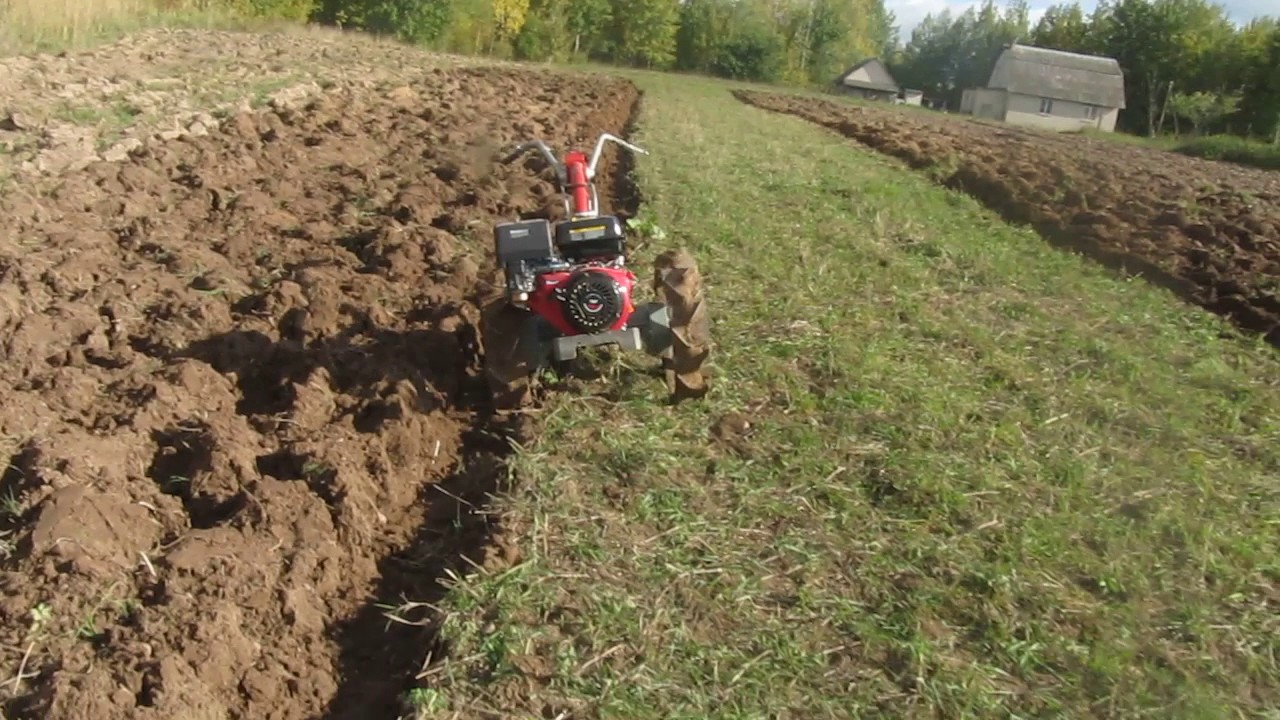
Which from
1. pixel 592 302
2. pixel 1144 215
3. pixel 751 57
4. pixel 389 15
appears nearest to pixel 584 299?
pixel 592 302

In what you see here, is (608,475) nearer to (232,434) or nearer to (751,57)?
(232,434)

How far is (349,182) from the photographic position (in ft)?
33.9

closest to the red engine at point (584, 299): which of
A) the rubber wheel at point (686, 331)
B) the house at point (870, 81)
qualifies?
the rubber wheel at point (686, 331)

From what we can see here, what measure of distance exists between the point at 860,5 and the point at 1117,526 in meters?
103

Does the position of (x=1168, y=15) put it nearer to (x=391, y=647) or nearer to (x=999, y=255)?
(x=999, y=255)

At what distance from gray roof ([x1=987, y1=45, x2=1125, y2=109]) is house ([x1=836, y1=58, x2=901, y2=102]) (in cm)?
968

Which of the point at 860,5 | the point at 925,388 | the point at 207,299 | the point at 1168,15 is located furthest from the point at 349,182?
the point at 860,5

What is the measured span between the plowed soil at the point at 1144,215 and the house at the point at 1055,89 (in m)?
46.2

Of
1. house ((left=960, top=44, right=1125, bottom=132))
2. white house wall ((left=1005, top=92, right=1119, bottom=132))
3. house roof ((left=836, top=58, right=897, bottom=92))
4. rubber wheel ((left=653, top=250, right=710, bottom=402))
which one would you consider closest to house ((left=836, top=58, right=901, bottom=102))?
house roof ((left=836, top=58, right=897, bottom=92))

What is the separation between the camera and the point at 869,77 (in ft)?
254

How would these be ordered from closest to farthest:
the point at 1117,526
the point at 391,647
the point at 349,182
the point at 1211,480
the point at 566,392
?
the point at 391,647
the point at 1117,526
the point at 1211,480
the point at 566,392
the point at 349,182

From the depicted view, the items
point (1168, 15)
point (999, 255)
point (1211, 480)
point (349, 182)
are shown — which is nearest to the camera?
point (1211, 480)

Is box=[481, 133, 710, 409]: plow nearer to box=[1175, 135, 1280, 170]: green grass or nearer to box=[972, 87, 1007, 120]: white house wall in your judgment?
box=[1175, 135, 1280, 170]: green grass

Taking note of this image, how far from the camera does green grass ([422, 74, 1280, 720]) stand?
371cm
